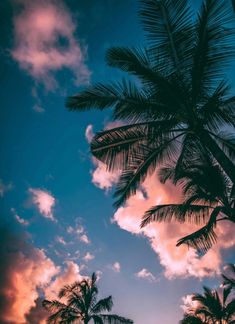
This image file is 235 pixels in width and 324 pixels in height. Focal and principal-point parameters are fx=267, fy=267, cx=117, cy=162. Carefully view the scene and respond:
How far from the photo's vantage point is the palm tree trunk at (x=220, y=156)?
5.14m

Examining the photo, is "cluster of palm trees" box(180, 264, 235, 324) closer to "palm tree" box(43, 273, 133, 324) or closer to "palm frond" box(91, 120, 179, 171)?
"palm tree" box(43, 273, 133, 324)

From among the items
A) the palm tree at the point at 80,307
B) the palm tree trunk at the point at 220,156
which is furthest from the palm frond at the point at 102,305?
the palm tree trunk at the point at 220,156

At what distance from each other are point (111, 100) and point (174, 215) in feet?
14.0

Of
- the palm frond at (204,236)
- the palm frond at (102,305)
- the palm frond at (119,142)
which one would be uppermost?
the palm frond at (119,142)

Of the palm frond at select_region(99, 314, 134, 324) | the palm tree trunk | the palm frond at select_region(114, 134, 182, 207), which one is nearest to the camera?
the palm tree trunk

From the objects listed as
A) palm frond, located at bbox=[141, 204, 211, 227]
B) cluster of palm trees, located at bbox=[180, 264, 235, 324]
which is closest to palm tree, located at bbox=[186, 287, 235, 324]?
cluster of palm trees, located at bbox=[180, 264, 235, 324]

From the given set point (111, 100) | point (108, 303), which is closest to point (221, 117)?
point (111, 100)

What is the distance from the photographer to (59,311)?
16016 mm

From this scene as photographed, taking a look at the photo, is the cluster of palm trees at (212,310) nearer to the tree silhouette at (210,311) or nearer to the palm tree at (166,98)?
the tree silhouette at (210,311)

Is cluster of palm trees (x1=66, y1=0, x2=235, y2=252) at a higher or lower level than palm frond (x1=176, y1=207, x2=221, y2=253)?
higher

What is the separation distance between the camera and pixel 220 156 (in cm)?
535

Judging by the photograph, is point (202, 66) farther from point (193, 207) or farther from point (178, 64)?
point (193, 207)

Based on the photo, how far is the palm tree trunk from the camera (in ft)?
16.9

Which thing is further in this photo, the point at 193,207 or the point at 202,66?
the point at 193,207
